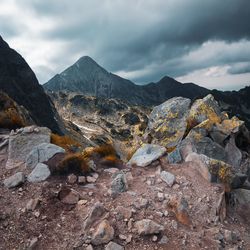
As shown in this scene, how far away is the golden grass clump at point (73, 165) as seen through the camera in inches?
453

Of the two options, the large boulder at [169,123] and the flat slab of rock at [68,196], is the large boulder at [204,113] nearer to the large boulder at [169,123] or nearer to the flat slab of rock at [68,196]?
the large boulder at [169,123]

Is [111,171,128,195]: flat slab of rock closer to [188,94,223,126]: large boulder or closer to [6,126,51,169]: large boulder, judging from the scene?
[6,126,51,169]: large boulder

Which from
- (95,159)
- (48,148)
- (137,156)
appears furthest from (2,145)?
(137,156)

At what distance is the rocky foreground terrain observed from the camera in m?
8.64

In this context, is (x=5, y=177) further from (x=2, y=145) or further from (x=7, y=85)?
(x=7, y=85)

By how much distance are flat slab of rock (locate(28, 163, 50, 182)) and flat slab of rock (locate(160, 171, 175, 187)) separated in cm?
487

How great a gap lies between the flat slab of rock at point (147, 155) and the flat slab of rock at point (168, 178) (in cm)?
139

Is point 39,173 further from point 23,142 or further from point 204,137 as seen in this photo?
point 204,137

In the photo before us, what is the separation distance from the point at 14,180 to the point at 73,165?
241 centimetres

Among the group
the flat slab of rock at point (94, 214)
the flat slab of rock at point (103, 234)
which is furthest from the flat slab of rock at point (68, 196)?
the flat slab of rock at point (103, 234)

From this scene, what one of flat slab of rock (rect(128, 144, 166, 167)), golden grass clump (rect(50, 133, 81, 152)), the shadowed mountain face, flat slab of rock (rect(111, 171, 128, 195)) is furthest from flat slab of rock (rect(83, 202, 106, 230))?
the shadowed mountain face

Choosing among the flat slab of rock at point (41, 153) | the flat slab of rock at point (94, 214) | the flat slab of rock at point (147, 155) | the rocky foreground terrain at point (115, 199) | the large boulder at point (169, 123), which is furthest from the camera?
the large boulder at point (169, 123)

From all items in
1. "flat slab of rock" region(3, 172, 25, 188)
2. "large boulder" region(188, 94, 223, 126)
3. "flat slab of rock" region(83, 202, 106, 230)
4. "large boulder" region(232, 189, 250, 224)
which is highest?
"large boulder" region(188, 94, 223, 126)

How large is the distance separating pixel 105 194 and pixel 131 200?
106cm
